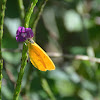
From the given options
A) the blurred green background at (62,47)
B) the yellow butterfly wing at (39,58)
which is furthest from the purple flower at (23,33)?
the blurred green background at (62,47)

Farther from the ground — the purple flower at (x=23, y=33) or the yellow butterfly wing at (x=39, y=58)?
the purple flower at (x=23, y=33)

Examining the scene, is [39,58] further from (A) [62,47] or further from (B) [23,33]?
(A) [62,47]

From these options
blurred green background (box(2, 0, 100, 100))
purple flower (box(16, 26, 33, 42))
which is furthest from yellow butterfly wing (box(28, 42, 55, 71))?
blurred green background (box(2, 0, 100, 100))

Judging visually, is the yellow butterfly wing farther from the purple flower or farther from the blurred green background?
the blurred green background

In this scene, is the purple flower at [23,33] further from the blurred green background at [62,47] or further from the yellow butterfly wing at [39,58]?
the blurred green background at [62,47]

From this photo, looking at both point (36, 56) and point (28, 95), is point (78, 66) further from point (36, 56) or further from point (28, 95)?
point (36, 56)

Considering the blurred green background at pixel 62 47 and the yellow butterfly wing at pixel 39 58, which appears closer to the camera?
the yellow butterfly wing at pixel 39 58
